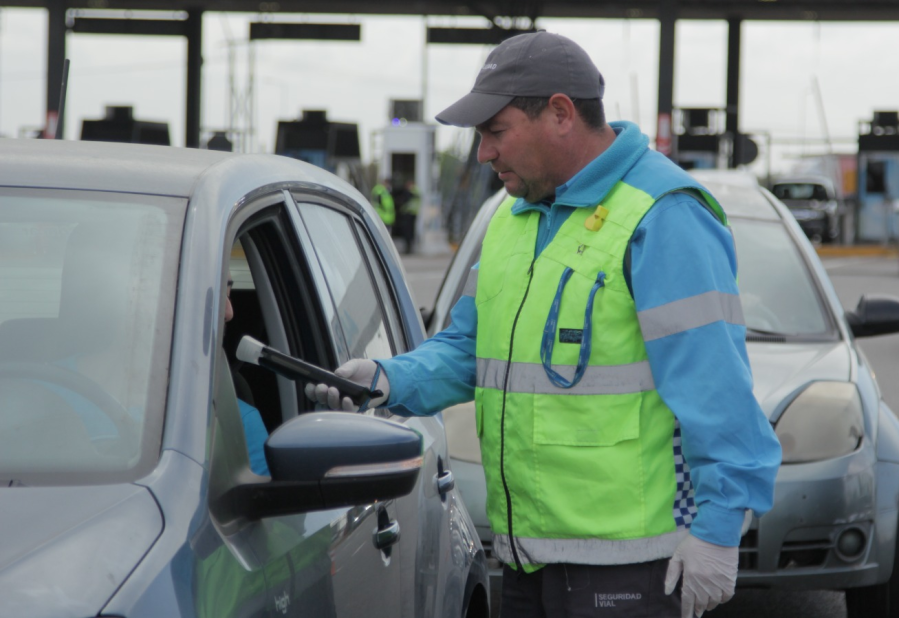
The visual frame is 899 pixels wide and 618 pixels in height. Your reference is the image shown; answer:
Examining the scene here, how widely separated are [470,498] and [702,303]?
7.19 feet

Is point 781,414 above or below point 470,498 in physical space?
above

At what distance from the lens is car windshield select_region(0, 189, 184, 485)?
7.02 ft

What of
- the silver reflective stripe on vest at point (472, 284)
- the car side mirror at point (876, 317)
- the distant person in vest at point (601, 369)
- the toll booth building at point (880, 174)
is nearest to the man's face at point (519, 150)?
the distant person in vest at point (601, 369)

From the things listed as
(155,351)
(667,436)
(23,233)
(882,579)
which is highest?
(23,233)

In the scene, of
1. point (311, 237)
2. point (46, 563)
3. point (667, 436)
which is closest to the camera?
point (46, 563)

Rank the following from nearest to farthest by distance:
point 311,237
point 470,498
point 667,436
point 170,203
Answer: point 170,203 → point 667,436 → point 311,237 → point 470,498

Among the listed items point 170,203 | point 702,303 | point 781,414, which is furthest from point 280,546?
point 781,414

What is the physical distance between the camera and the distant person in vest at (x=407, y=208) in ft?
102

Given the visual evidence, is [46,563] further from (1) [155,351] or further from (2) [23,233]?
(2) [23,233]

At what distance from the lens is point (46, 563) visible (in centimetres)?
181

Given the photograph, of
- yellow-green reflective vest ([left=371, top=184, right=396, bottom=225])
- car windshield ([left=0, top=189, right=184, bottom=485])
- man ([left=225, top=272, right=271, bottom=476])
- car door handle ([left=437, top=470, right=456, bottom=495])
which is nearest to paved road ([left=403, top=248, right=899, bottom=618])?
yellow-green reflective vest ([left=371, top=184, right=396, bottom=225])

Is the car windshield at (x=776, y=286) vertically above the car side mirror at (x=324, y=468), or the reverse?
the car windshield at (x=776, y=286)

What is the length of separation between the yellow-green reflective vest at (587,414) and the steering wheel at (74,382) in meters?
0.81

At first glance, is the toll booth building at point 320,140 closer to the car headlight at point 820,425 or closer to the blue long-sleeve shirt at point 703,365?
the car headlight at point 820,425
